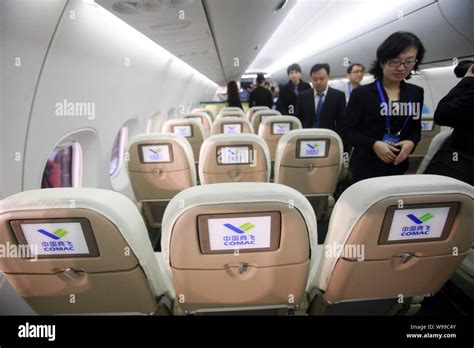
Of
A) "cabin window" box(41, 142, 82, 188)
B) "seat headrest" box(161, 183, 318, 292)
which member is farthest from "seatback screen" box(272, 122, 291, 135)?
"seat headrest" box(161, 183, 318, 292)

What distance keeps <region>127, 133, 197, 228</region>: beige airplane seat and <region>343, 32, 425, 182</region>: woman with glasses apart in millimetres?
1306

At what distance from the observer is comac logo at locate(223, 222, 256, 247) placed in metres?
0.90

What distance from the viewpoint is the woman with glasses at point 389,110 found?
169 cm

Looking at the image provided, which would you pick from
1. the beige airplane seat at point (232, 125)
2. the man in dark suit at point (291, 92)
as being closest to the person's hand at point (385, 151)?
the beige airplane seat at point (232, 125)

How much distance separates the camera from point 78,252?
0.93 metres

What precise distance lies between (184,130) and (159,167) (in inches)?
63.8

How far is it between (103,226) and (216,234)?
1.14 ft

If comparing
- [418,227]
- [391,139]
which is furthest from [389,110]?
[418,227]

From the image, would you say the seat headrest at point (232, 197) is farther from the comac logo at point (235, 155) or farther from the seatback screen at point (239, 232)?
the comac logo at point (235, 155)

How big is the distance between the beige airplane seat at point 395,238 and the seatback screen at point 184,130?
3165 mm

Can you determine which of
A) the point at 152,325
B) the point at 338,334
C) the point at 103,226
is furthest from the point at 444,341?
the point at 103,226

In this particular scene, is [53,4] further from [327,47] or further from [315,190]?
[327,47]

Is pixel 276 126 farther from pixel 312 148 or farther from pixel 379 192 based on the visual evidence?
pixel 379 192

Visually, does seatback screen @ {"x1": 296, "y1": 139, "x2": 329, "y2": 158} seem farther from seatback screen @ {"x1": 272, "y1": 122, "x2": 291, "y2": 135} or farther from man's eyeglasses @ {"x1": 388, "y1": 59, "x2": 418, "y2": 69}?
seatback screen @ {"x1": 272, "y1": 122, "x2": 291, "y2": 135}
